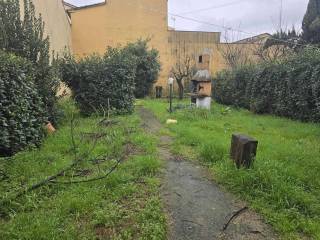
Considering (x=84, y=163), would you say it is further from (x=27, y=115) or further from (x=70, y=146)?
(x=27, y=115)

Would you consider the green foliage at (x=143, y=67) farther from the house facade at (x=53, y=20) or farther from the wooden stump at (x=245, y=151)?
the wooden stump at (x=245, y=151)

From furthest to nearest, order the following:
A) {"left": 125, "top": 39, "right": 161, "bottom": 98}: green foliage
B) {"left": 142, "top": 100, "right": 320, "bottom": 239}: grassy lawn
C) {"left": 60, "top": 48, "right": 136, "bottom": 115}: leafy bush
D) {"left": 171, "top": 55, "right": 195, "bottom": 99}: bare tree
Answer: {"left": 171, "top": 55, "right": 195, "bottom": 99}: bare tree < {"left": 125, "top": 39, "right": 161, "bottom": 98}: green foliage < {"left": 60, "top": 48, "right": 136, "bottom": 115}: leafy bush < {"left": 142, "top": 100, "right": 320, "bottom": 239}: grassy lawn

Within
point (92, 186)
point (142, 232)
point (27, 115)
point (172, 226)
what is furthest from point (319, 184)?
point (27, 115)

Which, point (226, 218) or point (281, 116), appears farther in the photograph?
point (281, 116)

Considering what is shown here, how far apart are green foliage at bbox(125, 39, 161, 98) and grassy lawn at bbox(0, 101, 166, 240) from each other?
1214 centimetres

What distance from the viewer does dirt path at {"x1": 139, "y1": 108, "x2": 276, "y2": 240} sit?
292 cm

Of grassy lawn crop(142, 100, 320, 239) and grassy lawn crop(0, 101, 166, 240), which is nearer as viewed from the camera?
grassy lawn crop(0, 101, 166, 240)

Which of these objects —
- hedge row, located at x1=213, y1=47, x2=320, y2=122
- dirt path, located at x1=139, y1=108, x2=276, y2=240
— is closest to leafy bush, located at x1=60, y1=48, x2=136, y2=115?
hedge row, located at x1=213, y1=47, x2=320, y2=122

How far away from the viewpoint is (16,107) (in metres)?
5.03

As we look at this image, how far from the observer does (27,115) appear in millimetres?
5484

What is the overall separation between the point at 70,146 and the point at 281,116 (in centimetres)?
785

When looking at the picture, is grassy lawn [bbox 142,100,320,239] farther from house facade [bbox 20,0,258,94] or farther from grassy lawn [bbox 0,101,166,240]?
house facade [bbox 20,0,258,94]

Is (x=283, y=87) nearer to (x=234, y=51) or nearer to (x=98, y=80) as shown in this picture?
(x=98, y=80)

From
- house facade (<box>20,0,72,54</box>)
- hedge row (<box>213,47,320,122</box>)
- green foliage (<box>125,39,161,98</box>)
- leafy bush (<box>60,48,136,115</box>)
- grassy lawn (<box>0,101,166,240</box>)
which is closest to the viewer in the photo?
grassy lawn (<box>0,101,166,240</box>)
